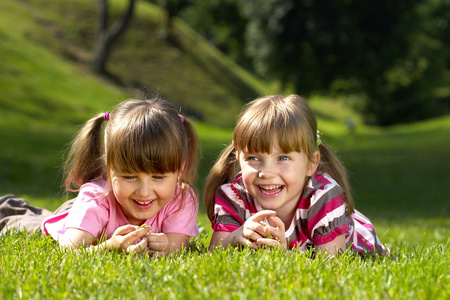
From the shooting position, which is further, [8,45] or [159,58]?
[159,58]

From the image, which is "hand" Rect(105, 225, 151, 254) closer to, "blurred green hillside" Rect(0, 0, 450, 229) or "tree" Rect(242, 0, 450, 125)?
"blurred green hillside" Rect(0, 0, 450, 229)

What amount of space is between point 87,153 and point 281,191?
1686 mm

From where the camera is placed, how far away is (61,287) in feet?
9.46

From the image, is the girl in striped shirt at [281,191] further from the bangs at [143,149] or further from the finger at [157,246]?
the bangs at [143,149]

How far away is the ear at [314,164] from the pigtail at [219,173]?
2.17ft

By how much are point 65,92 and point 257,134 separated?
21.7 metres

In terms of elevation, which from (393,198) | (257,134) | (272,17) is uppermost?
(272,17)

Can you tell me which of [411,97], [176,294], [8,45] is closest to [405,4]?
[8,45]

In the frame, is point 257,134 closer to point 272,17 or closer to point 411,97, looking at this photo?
point 272,17

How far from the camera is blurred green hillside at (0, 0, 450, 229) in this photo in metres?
14.8

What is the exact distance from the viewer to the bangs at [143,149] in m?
3.92

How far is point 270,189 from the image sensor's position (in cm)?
419

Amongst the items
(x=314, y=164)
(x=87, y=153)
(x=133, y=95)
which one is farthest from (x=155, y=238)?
(x=133, y=95)

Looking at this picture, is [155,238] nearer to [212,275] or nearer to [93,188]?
[93,188]
